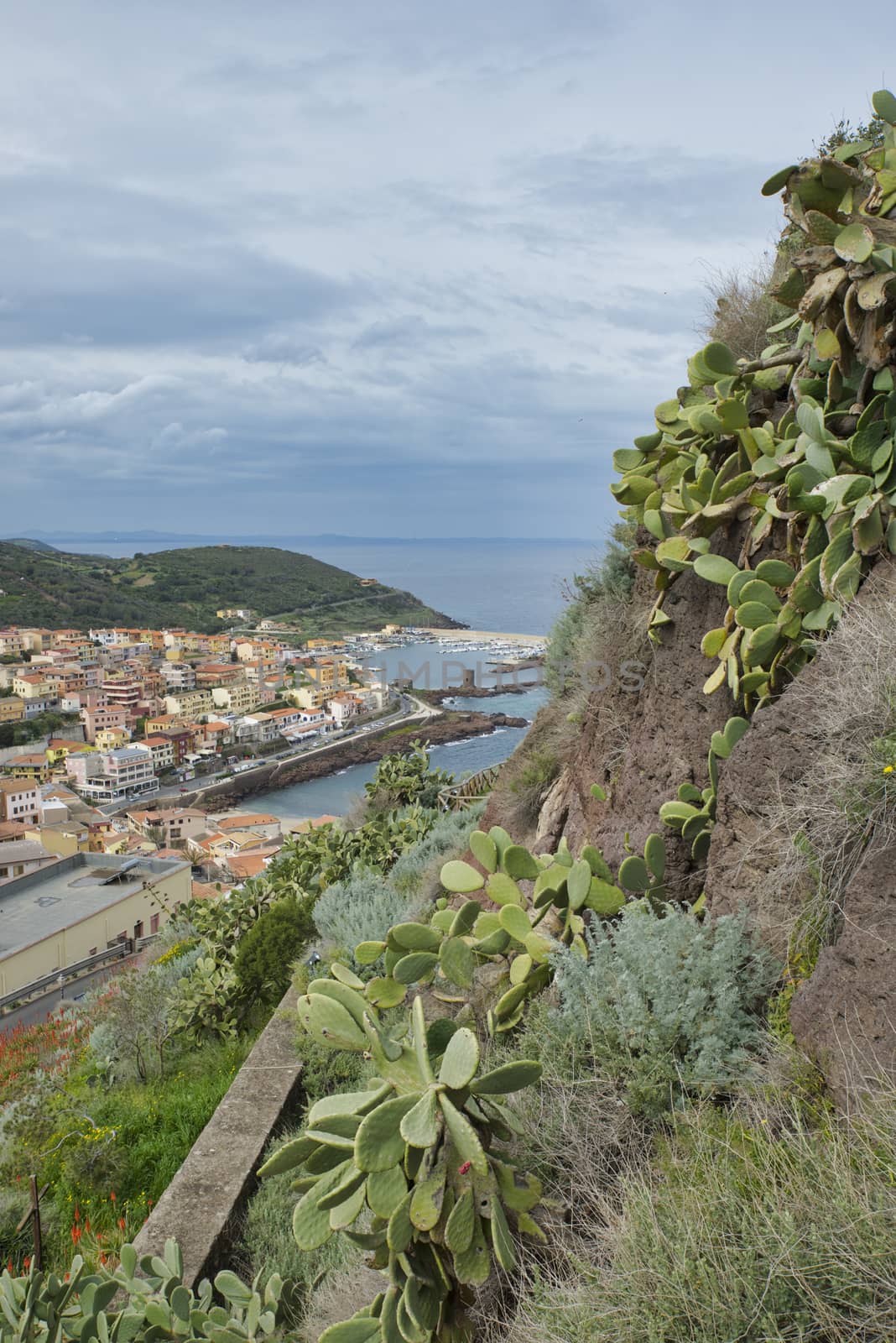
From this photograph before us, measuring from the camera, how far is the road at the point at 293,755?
89.0 feet

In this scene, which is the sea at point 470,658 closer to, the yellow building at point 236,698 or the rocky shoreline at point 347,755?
the rocky shoreline at point 347,755

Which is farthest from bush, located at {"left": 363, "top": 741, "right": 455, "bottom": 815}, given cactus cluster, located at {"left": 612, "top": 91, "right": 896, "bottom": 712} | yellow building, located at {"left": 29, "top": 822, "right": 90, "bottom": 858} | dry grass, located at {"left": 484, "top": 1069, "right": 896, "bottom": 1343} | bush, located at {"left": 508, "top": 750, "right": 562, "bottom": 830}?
yellow building, located at {"left": 29, "top": 822, "right": 90, "bottom": 858}

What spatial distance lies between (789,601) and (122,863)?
18085 millimetres

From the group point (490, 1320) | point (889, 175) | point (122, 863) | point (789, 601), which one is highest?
point (889, 175)

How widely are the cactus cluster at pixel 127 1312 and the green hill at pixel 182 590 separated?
50.8 m

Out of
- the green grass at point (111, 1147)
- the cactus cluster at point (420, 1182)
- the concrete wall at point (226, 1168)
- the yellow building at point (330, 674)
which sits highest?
the cactus cluster at point (420, 1182)

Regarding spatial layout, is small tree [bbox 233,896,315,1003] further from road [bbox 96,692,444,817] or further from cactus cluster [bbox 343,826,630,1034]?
road [bbox 96,692,444,817]

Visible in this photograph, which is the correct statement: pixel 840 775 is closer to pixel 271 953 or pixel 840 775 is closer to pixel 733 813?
pixel 733 813

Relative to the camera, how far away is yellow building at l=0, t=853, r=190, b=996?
13352 mm

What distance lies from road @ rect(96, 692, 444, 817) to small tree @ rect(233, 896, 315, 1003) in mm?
15402

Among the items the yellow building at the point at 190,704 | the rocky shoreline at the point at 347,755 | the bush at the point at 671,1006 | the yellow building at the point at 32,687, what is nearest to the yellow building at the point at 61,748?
the yellow building at the point at 32,687

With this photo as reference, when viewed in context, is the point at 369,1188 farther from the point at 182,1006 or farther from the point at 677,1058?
the point at 182,1006

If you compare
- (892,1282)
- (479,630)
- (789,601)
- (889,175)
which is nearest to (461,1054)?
(892,1282)

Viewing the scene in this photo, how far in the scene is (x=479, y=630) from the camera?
17859 mm
